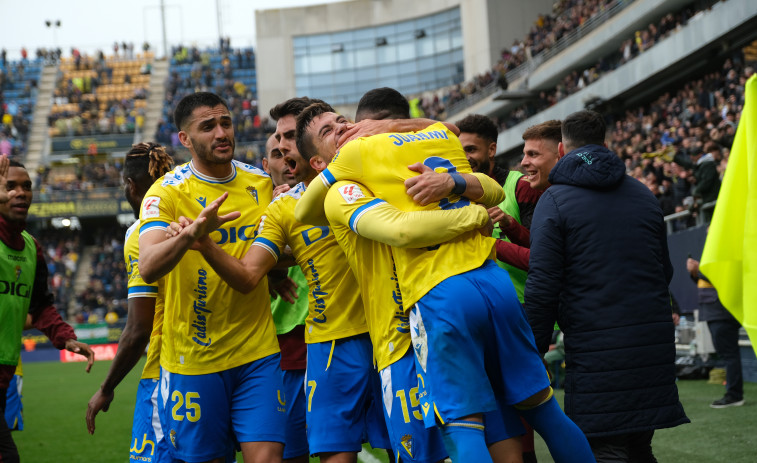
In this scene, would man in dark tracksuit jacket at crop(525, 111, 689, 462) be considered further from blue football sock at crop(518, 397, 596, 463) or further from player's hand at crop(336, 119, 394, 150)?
player's hand at crop(336, 119, 394, 150)

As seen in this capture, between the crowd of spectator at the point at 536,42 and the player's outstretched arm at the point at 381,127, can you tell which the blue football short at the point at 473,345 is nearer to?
the player's outstretched arm at the point at 381,127

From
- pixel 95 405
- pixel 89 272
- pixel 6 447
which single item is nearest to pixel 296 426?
pixel 95 405

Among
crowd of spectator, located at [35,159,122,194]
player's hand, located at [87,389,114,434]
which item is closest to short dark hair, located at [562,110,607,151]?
player's hand, located at [87,389,114,434]

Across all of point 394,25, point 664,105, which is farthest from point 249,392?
point 394,25

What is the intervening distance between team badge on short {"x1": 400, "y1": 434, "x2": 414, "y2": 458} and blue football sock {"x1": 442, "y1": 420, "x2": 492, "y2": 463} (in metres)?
0.29

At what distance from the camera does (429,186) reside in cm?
369

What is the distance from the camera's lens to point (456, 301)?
141 inches

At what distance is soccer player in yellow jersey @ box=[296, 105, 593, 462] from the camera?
356cm

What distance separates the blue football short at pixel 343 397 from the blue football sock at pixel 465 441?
0.82m

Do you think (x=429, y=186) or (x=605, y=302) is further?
(x=605, y=302)

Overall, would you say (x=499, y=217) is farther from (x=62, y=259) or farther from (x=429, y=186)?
(x=62, y=259)

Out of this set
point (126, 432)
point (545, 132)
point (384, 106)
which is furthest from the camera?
point (126, 432)

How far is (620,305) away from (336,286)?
1517 mm

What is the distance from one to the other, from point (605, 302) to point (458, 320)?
109cm
